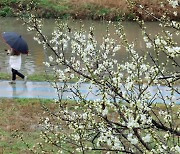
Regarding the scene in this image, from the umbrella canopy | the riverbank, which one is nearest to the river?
the riverbank

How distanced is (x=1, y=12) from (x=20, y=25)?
278cm

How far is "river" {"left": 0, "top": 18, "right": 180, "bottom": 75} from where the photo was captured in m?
15.1

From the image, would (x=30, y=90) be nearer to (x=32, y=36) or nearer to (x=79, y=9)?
(x=32, y=36)

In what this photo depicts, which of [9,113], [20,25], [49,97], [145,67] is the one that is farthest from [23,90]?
[20,25]

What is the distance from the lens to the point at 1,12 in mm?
24609

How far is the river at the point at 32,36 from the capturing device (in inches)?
594

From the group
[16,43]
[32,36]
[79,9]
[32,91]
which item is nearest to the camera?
[32,91]

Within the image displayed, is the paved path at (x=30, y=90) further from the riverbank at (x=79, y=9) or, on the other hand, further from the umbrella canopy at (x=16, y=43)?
the riverbank at (x=79, y=9)

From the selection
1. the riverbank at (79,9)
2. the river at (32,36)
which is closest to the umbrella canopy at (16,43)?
the river at (32,36)

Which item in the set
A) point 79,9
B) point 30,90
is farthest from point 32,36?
point 30,90

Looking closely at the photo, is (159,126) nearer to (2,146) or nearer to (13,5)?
(2,146)

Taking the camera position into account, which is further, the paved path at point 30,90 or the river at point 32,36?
the river at point 32,36

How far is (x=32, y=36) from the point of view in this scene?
20.0m

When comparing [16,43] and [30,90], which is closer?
[30,90]
